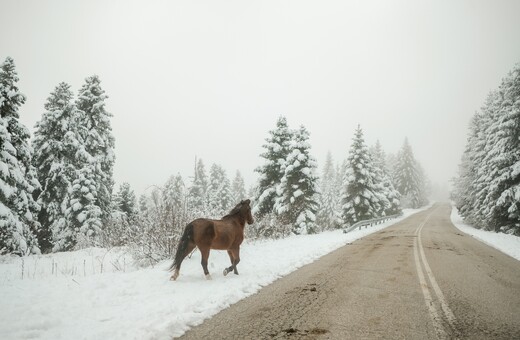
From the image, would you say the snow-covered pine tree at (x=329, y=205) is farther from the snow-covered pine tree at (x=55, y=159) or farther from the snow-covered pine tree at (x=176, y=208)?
the snow-covered pine tree at (x=55, y=159)

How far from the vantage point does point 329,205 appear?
4850cm

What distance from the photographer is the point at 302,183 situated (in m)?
24.4

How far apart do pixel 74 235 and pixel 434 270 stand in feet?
72.4

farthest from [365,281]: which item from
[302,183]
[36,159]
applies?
[36,159]

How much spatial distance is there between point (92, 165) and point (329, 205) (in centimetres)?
3585

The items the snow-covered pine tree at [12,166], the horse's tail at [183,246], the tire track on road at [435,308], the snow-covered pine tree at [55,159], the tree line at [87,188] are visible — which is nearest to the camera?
the tire track on road at [435,308]

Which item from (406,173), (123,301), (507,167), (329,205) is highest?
(406,173)

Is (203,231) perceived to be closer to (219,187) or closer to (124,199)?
(124,199)

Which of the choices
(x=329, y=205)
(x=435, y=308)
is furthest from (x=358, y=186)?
(x=435, y=308)

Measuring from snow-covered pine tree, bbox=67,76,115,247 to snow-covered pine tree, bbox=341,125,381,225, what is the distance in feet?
80.2

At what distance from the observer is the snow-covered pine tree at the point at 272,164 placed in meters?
25.5

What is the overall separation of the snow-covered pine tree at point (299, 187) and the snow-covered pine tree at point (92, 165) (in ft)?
44.9

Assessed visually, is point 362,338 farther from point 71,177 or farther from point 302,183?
point 71,177

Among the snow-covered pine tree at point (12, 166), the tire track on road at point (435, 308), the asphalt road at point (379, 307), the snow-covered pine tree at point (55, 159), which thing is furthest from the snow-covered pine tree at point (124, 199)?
the tire track on road at point (435, 308)
